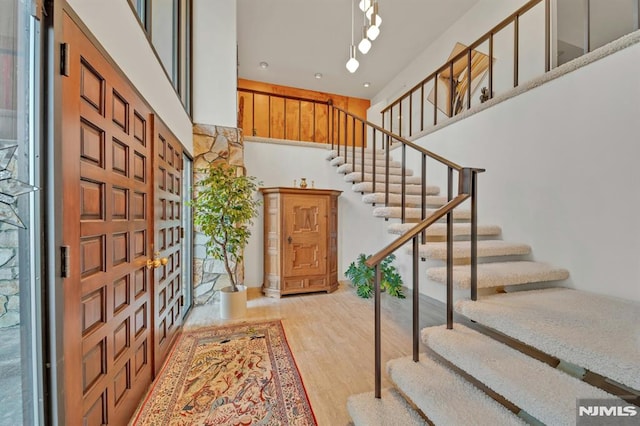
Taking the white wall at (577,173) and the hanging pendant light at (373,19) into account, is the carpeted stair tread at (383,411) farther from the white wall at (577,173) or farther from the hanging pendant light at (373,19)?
the hanging pendant light at (373,19)

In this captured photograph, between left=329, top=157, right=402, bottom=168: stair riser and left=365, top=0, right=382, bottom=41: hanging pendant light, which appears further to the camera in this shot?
left=329, top=157, right=402, bottom=168: stair riser

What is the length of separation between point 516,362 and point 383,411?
744 mm

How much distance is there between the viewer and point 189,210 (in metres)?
3.37

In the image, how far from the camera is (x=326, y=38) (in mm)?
4887

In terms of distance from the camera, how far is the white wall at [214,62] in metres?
3.54

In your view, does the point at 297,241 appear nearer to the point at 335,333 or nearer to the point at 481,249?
the point at 335,333

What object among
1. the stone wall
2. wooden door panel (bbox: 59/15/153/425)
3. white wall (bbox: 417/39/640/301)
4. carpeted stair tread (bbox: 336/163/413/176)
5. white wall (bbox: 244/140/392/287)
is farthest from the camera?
white wall (bbox: 244/140/392/287)

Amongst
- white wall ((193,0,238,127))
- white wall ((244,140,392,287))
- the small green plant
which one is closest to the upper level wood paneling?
white wall ((244,140,392,287))

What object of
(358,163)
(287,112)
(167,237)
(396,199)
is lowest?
(167,237)

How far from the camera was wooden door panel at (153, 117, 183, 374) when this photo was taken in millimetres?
2037

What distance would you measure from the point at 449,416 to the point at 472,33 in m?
5.11

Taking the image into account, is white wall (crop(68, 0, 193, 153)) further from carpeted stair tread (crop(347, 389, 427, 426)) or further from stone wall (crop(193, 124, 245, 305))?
carpeted stair tread (crop(347, 389, 427, 426))

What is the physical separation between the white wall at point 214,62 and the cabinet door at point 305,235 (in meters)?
1.46

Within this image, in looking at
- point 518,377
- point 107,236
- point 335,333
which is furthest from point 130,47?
point 335,333
